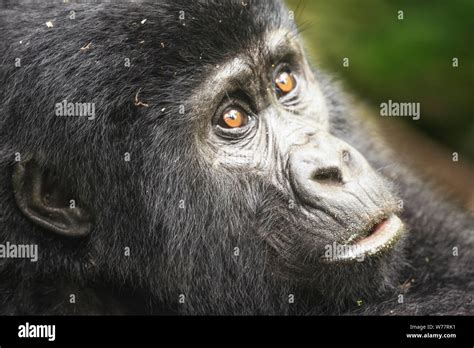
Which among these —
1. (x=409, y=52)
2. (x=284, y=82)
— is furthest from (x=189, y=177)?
(x=409, y=52)

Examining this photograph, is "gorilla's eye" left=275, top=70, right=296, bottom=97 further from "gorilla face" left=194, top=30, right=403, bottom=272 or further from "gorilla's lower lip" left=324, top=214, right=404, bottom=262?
"gorilla's lower lip" left=324, top=214, right=404, bottom=262

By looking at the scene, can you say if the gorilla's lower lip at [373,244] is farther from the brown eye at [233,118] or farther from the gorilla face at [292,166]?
the brown eye at [233,118]

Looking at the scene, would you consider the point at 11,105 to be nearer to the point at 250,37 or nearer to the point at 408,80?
the point at 250,37

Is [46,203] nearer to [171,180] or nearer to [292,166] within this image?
[171,180]

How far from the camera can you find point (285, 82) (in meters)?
4.43

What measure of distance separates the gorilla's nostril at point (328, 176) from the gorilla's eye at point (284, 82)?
751 millimetres

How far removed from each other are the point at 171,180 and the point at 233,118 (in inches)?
18.8

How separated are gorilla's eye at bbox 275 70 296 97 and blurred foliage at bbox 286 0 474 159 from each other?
2.14m

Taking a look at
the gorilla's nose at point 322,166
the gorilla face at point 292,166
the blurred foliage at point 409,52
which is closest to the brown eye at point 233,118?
the gorilla face at point 292,166

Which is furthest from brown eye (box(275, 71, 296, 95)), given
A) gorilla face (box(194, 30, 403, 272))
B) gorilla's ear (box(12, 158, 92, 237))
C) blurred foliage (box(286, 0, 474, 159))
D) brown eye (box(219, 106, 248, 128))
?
blurred foliage (box(286, 0, 474, 159))

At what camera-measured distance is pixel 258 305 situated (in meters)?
4.11

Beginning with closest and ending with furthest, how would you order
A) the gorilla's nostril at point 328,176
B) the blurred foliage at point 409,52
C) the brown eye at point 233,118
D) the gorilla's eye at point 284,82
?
the gorilla's nostril at point 328,176 → the brown eye at point 233,118 → the gorilla's eye at point 284,82 → the blurred foliage at point 409,52

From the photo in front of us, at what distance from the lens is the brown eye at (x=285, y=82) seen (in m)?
4.38

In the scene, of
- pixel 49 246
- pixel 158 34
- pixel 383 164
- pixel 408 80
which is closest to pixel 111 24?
pixel 158 34
